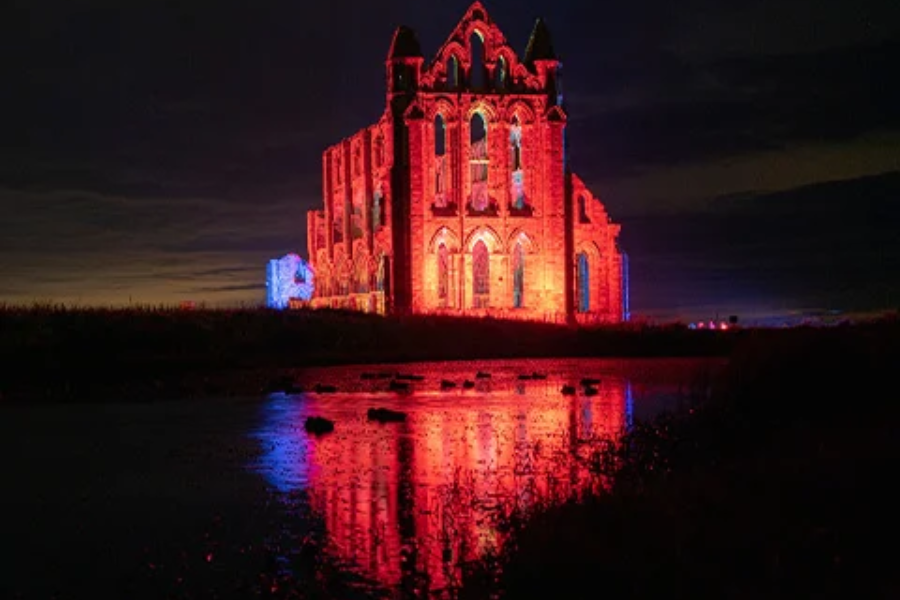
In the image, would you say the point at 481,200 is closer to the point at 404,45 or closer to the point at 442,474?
the point at 404,45

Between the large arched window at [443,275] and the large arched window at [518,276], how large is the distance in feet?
14.0

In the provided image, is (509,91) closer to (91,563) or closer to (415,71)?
(415,71)

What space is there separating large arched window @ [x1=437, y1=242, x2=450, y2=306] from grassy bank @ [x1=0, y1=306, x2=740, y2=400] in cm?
988

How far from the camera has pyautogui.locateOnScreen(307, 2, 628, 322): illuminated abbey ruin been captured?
227 ft

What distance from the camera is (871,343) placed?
22.4 metres

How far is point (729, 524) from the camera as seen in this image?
1173 centimetres

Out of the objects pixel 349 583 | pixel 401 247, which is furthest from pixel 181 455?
pixel 401 247

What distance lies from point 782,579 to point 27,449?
16.5 meters

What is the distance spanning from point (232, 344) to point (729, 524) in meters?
37.4

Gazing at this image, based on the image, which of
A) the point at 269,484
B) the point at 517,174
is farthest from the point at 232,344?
the point at 517,174

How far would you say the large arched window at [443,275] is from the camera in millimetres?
69812

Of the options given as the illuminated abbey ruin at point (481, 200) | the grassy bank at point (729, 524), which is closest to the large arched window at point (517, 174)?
the illuminated abbey ruin at point (481, 200)

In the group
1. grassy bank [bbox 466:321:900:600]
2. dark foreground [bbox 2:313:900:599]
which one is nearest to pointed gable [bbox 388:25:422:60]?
dark foreground [bbox 2:313:900:599]

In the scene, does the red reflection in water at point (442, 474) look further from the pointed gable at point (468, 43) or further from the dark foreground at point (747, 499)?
the pointed gable at point (468, 43)
